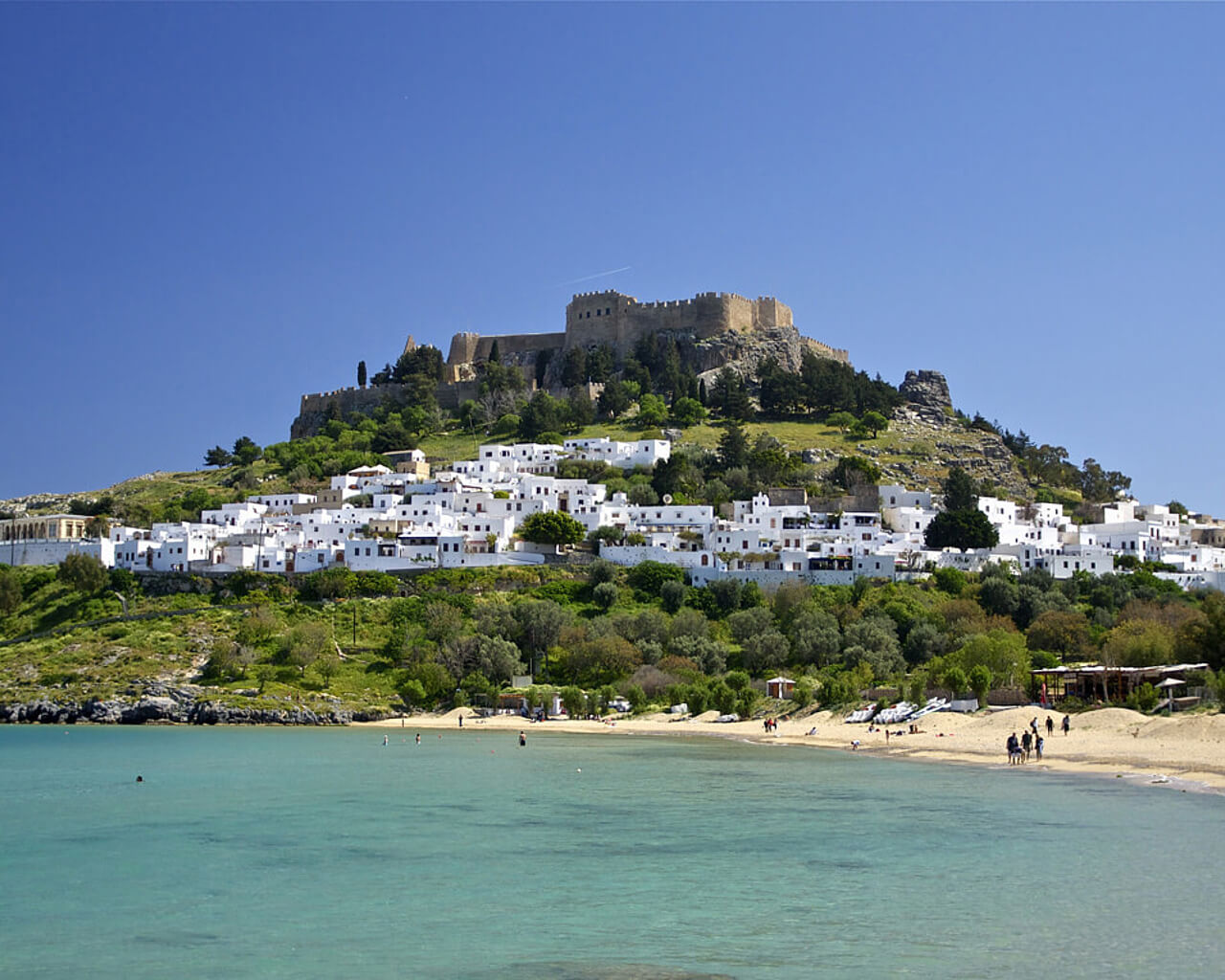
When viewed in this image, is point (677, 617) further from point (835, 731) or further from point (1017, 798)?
point (1017, 798)

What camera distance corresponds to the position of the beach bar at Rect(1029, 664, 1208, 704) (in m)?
39.0

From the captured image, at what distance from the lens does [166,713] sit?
170 feet

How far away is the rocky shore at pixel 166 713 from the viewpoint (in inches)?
1998

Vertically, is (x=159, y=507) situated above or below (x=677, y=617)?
above

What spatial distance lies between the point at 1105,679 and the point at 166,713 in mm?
34564

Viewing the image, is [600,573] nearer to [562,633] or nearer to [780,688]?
[562,633]

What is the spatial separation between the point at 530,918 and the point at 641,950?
2389 millimetres

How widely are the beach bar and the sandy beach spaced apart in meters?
2.35

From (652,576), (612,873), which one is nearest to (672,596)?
(652,576)

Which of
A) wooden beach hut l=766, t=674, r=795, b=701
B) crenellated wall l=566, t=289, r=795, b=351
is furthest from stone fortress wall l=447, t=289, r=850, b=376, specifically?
wooden beach hut l=766, t=674, r=795, b=701

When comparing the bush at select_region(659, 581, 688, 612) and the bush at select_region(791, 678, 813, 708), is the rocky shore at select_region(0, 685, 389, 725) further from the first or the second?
the bush at select_region(791, 678, 813, 708)

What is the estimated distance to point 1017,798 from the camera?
88.1ft

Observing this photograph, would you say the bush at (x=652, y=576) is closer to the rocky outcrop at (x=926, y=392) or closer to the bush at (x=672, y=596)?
the bush at (x=672, y=596)

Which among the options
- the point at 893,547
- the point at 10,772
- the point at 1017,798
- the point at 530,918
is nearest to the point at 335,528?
the point at 893,547
